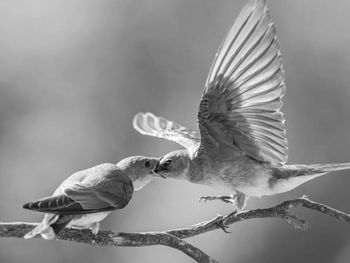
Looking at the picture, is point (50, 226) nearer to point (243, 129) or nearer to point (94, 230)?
point (94, 230)

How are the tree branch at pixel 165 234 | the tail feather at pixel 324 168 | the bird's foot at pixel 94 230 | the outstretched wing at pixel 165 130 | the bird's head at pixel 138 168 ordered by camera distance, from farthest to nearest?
the outstretched wing at pixel 165 130, the bird's head at pixel 138 168, the tail feather at pixel 324 168, the bird's foot at pixel 94 230, the tree branch at pixel 165 234

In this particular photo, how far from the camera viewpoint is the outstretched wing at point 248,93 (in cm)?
415

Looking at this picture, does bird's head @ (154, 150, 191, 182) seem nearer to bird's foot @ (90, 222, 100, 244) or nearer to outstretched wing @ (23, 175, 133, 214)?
outstretched wing @ (23, 175, 133, 214)

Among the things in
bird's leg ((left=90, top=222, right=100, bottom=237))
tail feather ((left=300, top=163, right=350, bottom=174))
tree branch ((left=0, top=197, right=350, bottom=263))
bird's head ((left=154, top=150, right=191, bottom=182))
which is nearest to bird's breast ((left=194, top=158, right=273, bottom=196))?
bird's head ((left=154, top=150, right=191, bottom=182))

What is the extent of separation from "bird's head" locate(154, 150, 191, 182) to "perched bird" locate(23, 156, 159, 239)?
222 mm

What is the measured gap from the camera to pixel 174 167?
4.93 metres

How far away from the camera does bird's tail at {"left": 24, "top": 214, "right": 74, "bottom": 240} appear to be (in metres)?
3.54

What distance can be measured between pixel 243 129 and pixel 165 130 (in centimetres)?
137

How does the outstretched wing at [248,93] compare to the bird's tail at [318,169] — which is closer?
the outstretched wing at [248,93]

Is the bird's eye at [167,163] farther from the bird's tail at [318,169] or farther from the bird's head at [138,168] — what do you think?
the bird's tail at [318,169]

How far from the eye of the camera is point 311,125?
795 centimetres

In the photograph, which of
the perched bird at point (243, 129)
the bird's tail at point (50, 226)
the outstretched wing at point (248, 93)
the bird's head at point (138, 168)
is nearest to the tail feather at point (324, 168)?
the perched bird at point (243, 129)

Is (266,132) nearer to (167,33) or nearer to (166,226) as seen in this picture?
(166,226)

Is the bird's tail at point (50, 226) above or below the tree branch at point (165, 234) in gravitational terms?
above
